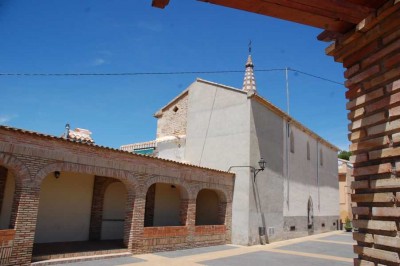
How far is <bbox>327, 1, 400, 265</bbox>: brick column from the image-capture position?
3.18 metres

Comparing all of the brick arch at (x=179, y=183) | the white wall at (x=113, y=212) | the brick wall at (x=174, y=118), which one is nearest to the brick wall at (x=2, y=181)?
the white wall at (x=113, y=212)

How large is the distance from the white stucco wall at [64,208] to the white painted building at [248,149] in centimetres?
676

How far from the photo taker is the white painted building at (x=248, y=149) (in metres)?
16.3

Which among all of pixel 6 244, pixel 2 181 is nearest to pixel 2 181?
pixel 2 181

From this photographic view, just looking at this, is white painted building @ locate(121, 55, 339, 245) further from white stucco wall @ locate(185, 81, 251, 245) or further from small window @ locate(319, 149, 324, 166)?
small window @ locate(319, 149, 324, 166)

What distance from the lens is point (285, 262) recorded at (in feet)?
38.1

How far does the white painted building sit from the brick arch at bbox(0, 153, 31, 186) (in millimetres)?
9937

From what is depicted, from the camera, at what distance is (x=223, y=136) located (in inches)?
685

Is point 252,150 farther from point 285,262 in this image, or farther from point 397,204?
point 397,204

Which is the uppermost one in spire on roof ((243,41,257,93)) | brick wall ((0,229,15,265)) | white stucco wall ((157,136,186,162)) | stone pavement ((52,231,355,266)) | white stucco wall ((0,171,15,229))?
spire on roof ((243,41,257,93))

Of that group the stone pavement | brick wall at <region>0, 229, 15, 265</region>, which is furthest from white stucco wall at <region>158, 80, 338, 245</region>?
brick wall at <region>0, 229, 15, 265</region>

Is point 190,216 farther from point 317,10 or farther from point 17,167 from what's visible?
point 317,10

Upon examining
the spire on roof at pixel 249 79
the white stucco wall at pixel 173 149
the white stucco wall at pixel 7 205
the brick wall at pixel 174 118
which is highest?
the spire on roof at pixel 249 79

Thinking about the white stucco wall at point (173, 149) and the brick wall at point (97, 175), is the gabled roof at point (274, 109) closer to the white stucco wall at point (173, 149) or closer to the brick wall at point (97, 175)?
the white stucco wall at point (173, 149)
